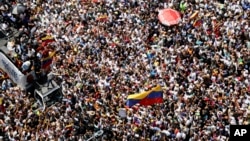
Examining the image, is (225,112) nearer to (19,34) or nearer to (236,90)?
(236,90)

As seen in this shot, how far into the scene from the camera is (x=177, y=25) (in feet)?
112

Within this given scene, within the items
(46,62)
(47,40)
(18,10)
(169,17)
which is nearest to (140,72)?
(169,17)

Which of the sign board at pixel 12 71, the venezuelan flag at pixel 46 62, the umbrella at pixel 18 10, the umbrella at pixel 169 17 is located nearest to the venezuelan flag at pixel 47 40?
the umbrella at pixel 18 10

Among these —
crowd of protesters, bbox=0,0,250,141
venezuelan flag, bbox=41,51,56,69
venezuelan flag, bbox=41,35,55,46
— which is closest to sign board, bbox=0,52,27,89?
crowd of protesters, bbox=0,0,250,141

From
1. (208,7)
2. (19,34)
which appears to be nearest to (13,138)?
(19,34)

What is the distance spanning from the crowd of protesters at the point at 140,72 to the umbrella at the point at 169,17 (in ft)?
1.27

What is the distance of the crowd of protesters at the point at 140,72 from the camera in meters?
27.9

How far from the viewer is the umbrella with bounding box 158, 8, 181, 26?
34.2 metres

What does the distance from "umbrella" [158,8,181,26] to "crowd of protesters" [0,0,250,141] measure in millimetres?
389

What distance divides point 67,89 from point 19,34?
4047 mm

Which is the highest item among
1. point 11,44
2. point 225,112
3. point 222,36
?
point 11,44

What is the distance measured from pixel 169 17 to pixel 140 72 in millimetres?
4900

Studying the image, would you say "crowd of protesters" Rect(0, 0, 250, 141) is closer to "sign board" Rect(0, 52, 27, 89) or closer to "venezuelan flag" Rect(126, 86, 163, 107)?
"venezuelan flag" Rect(126, 86, 163, 107)

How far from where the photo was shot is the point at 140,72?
31.3 m
